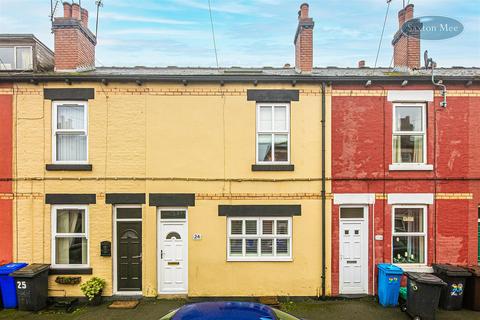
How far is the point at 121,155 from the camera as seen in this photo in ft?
32.4

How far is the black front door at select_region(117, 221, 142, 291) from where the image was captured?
9797 mm

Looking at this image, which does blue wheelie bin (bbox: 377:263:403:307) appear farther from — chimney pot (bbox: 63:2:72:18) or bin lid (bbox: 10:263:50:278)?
chimney pot (bbox: 63:2:72:18)

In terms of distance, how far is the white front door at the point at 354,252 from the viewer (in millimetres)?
9828

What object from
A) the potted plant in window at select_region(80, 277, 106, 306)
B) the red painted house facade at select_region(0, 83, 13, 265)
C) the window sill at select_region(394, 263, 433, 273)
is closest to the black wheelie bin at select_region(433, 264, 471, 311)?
the window sill at select_region(394, 263, 433, 273)

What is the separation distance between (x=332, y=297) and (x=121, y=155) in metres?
7.59

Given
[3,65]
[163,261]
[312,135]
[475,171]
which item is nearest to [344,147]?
[312,135]

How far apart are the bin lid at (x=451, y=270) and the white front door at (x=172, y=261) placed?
289 inches

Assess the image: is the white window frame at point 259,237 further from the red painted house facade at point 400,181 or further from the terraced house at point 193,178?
the red painted house facade at point 400,181

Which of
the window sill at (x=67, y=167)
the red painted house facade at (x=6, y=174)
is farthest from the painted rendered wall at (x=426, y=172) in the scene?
the red painted house facade at (x=6, y=174)

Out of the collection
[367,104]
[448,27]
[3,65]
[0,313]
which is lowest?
[0,313]

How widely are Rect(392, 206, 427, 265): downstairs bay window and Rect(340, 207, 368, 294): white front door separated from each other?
929mm

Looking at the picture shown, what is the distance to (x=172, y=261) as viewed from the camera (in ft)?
32.3

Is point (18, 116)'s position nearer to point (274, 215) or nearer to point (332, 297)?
point (274, 215)

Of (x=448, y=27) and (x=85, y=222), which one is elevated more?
(x=448, y=27)
